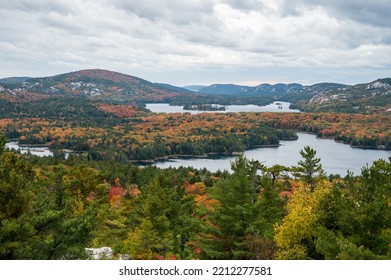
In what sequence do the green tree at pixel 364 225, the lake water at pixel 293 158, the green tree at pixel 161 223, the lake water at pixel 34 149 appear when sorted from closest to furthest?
the green tree at pixel 364 225
the green tree at pixel 161 223
the lake water at pixel 293 158
the lake water at pixel 34 149

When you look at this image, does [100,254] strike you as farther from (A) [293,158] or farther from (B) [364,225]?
(A) [293,158]

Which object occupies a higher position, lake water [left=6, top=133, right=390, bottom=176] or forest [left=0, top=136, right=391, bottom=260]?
forest [left=0, top=136, right=391, bottom=260]

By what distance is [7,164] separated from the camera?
16047mm

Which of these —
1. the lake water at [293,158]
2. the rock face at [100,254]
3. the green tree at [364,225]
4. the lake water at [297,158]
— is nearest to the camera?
the green tree at [364,225]

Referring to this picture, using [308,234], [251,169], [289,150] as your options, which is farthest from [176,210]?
[289,150]

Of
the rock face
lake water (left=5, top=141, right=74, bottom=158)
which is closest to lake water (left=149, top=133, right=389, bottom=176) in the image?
lake water (left=5, top=141, right=74, bottom=158)

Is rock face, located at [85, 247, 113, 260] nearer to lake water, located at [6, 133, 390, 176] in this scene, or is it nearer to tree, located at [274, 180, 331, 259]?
tree, located at [274, 180, 331, 259]

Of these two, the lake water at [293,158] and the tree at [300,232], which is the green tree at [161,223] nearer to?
the tree at [300,232]

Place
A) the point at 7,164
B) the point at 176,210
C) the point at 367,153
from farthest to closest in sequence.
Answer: the point at 367,153 → the point at 176,210 → the point at 7,164

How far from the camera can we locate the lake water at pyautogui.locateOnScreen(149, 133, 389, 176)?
429 ft

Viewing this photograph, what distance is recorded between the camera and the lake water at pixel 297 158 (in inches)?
5148

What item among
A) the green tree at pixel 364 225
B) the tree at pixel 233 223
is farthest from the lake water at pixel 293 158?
the green tree at pixel 364 225

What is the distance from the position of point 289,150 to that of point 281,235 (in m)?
147
